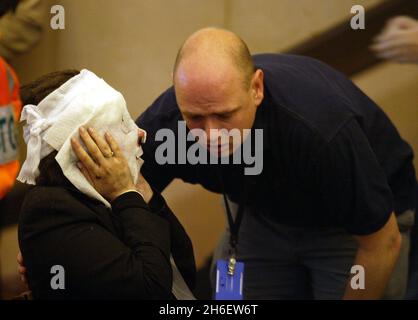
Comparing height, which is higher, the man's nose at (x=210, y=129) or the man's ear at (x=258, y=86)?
the man's ear at (x=258, y=86)

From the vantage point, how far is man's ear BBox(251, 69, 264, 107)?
1342 millimetres

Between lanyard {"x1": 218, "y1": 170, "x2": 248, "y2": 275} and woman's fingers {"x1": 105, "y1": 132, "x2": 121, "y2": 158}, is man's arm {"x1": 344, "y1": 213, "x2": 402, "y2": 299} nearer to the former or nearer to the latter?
lanyard {"x1": 218, "y1": 170, "x2": 248, "y2": 275}

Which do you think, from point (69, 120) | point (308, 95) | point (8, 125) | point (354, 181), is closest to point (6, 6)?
point (8, 125)

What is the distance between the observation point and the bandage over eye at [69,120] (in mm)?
1087

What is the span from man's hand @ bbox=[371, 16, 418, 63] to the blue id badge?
78cm

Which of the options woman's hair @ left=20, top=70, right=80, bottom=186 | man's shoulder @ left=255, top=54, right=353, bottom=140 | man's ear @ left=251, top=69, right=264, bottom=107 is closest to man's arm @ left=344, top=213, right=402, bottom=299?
man's shoulder @ left=255, top=54, right=353, bottom=140

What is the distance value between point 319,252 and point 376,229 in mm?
269

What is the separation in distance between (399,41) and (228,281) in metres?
0.88

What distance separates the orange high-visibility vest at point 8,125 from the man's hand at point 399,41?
1.01 meters

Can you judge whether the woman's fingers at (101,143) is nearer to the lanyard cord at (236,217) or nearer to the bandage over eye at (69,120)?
the bandage over eye at (69,120)

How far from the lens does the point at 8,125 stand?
1.47m

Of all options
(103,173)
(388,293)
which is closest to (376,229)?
(388,293)

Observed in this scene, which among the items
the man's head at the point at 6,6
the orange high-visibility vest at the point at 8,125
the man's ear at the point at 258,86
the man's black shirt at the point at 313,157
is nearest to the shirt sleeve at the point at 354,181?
the man's black shirt at the point at 313,157

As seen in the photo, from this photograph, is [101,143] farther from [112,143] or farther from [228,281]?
[228,281]
